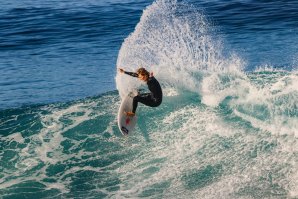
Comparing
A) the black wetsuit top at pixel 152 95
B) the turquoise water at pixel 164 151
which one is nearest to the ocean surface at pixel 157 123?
the turquoise water at pixel 164 151

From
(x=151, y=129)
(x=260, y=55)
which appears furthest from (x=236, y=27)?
(x=151, y=129)

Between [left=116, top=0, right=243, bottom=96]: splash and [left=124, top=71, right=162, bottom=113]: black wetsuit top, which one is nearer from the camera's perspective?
[left=124, top=71, right=162, bottom=113]: black wetsuit top

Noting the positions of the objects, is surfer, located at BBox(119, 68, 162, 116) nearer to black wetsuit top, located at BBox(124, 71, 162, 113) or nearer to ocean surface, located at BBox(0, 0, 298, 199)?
black wetsuit top, located at BBox(124, 71, 162, 113)

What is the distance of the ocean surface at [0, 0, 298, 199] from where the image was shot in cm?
1414

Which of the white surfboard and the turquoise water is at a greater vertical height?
the white surfboard

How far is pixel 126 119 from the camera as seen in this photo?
54.7 ft

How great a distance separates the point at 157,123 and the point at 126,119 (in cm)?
136

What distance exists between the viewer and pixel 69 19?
38938 mm

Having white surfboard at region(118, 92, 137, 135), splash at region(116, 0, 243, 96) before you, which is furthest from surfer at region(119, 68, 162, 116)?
splash at region(116, 0, 243, 96)

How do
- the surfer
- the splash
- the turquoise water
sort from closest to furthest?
the turquoise water, the surfer, the splash

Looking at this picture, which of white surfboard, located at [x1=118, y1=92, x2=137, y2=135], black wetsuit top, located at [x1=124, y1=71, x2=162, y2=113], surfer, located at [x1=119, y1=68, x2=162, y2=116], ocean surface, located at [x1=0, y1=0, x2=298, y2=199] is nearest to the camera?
ocean surface, located at [x1=0, y1=0, x2=298, y2=199]

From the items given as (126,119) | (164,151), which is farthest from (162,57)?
(164,151)

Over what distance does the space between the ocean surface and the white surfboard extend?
329mm

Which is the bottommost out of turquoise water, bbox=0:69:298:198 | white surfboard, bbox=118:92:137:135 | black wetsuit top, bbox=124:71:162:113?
turquoise water, bbox=0:69:298:198
